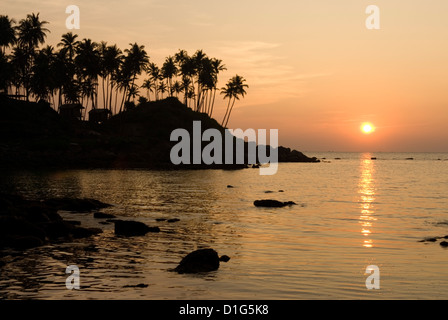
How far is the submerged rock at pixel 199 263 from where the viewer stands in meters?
18.0

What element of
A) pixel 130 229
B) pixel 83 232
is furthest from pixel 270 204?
pixel 83 232

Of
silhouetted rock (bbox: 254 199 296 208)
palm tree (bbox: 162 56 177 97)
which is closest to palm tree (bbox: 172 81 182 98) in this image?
palm tree (bbox: 162 56 177 97)

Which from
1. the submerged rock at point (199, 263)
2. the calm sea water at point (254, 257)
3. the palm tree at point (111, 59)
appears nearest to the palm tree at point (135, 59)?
the palm tree at point (111, 59)

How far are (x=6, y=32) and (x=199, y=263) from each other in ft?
361

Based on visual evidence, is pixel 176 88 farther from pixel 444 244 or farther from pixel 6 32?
pixel 444 244

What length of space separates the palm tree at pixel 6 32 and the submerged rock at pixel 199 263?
109 m

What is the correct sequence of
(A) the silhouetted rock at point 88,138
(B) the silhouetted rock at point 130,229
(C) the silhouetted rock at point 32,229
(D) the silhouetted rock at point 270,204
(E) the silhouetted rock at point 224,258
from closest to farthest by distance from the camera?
(E) the silhouetted rock at point 224,258 < (C) the silhouetted rock at point 32,229 < (B) the silhouetted rock at point 130,229 < (D) the silhouetted rock at point 270,204 < (A) the silhouetted rock at point 88,138

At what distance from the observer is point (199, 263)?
1820 centimetres

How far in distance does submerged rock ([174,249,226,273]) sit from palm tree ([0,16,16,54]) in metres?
109

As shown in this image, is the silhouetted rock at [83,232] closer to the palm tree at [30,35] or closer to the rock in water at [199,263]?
the rock in water at [199,263]

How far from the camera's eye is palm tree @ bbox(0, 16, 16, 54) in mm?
110250
